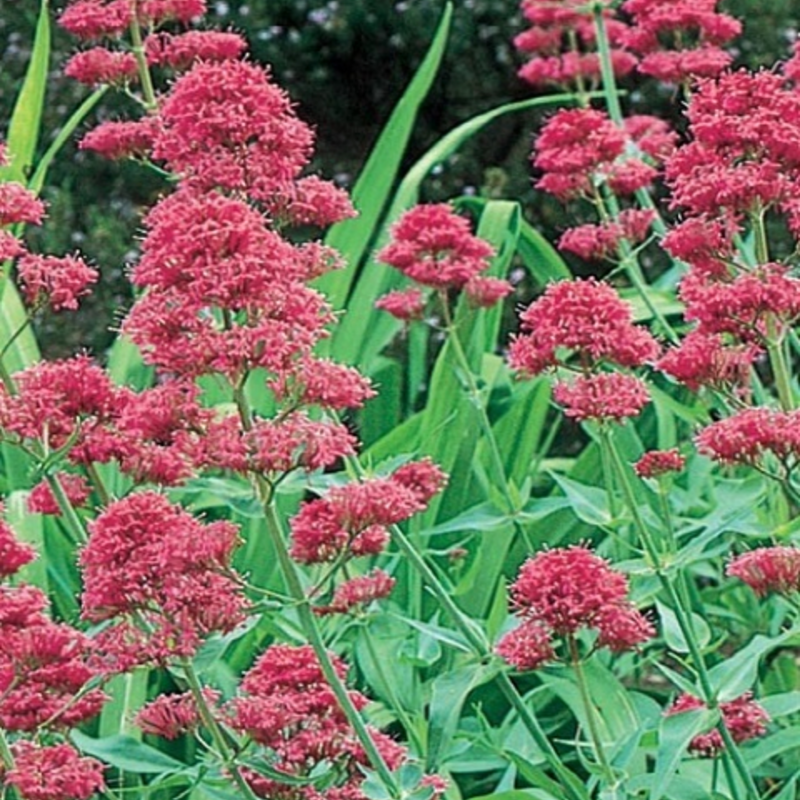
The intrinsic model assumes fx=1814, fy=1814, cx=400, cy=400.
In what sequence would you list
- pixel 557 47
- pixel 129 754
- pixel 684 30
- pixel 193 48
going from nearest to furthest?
1. pixel 129 754
2. pixel 193 48
3. pixel 684 30
4. pixel 557 47

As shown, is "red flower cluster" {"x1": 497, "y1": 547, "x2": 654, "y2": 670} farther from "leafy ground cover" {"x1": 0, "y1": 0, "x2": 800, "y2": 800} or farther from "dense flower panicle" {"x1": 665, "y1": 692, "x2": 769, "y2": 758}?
"dense flower panicle" {"x1": 665, "y1": 692, "x2": 769, "y2": 758}

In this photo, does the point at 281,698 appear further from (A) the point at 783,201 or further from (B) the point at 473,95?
(B) the point at 473,95

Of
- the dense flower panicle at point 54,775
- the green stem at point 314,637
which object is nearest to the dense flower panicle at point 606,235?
the green stem at point 314,637

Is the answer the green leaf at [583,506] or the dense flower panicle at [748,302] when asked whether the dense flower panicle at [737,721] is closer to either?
the green leaf at [583,506]

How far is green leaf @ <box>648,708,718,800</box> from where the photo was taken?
2.51m

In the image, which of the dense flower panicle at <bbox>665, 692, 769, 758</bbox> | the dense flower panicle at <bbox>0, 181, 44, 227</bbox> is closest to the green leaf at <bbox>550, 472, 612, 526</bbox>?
the dense flower panicle at <bbox>665, 692, 769, 758</bbox>

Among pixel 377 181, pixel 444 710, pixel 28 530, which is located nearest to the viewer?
pixel 444 710

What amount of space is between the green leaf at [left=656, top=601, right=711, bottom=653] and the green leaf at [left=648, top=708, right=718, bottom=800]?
7.4 inches

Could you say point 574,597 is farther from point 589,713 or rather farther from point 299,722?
point 299,722

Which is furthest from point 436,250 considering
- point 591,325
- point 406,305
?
point 591,325

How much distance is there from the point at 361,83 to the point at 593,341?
6.90 meters

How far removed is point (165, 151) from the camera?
9.46 ft

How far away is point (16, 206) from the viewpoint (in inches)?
114

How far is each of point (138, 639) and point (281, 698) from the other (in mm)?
228
